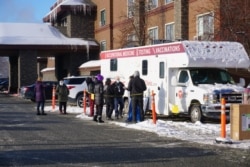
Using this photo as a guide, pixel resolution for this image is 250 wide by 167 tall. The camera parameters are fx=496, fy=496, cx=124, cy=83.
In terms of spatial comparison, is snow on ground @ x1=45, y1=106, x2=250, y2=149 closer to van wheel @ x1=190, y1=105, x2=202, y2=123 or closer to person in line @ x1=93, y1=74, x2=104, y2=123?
van wheel @ x1=190, y1=105, x2=202, y2=123

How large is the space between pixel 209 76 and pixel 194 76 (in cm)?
59

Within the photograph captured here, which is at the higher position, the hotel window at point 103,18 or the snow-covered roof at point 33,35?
the hotel window at point 103,18

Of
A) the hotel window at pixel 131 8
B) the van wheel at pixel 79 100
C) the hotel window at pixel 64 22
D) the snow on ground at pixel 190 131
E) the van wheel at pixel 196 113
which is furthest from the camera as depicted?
the hotel window at pixel 64 22

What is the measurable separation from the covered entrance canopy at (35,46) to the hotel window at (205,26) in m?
17.5

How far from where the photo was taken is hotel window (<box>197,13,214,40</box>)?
26484 millimetres

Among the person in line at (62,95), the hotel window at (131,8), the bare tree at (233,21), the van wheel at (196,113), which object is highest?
the hotel window at (131,8)

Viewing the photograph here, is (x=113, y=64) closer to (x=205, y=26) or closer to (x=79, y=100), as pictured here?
(x=79, y=100)

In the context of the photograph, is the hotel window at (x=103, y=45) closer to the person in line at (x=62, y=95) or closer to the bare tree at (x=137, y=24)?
the bare tree at (x=137, y=24)

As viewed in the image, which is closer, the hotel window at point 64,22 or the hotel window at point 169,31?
the hotel window at point 169,31

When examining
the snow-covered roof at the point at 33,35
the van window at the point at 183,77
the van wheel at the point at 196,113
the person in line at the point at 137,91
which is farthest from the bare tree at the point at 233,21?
the snow-covered roof at the point at 33,35

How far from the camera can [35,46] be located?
43438mm

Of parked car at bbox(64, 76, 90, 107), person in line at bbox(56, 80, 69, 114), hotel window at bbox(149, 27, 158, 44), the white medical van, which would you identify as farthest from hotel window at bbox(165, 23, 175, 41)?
the white medical van

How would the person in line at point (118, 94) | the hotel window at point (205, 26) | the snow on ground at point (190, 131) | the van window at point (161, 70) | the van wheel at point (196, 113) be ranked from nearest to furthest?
the snow on ground at point (190, 131)
the van wheel at point (196, 113)
the van window at point (161, 70)
the person in line at point (118, 94)
the hotel window at point (205, 26)

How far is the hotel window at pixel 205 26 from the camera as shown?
86.9 ft
